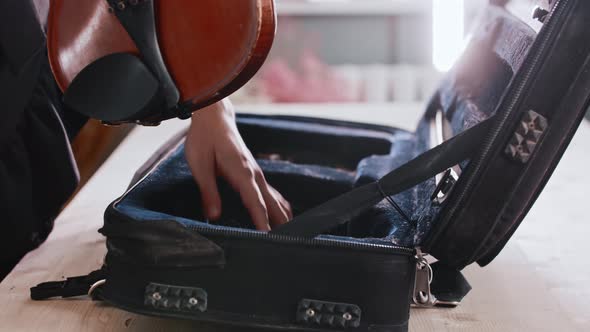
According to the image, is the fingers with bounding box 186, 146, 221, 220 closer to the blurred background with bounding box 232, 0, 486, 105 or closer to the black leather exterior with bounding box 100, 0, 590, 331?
the black leather exterior with bounding box 100, 0, 590, 331

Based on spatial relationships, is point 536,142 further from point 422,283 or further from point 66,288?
point 66,288

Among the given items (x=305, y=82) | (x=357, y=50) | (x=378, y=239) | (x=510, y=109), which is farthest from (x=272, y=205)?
(x=357, y=50)

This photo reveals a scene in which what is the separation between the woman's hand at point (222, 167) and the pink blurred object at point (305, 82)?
183 centimetres

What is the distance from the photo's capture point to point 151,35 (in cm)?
68

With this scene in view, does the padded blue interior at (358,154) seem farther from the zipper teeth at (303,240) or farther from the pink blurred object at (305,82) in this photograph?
the pink blurred object at (305,82)

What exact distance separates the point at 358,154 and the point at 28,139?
1.47 feet

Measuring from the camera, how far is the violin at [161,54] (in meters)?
0.64

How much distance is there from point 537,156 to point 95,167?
2.74 feet

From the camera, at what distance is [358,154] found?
3.67 feet

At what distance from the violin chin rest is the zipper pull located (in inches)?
9.8

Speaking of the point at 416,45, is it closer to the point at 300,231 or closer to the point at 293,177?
the point at 293,177

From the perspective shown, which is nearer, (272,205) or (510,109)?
(510,109)

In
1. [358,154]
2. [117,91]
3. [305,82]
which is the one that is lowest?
[305,82]

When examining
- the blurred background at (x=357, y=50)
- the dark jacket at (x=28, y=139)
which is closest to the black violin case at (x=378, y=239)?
the dark jacket at (x=28, y=139)
